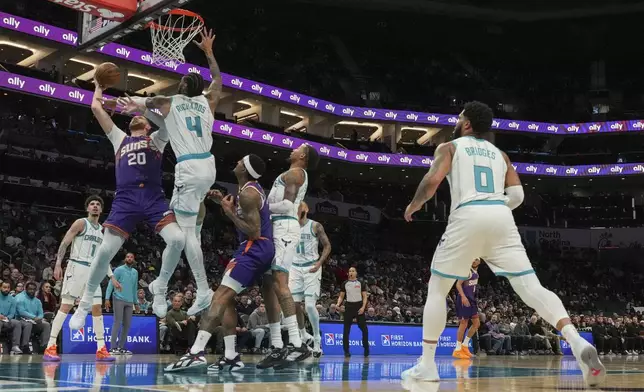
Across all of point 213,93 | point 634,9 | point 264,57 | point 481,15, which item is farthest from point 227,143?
point 213,93

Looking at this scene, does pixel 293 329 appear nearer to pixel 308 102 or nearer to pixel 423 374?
pixel 423 374

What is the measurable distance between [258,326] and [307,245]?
15.5 feet

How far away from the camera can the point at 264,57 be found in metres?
45.9

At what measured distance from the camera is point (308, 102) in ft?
142

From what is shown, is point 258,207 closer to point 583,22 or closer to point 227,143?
point 227,143

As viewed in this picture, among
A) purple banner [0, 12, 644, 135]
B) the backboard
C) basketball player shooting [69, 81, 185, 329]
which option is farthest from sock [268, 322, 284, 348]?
purple banner [0, 12, 644, 135]

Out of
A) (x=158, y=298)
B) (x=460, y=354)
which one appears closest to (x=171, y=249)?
(x=158, y=298)

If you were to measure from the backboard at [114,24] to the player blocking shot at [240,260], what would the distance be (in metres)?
4.18

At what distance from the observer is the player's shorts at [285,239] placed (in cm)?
968

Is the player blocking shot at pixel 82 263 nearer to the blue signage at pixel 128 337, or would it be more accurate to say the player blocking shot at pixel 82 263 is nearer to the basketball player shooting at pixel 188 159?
the basketball player shooting at pixel 188 159

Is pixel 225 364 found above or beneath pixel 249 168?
beneath

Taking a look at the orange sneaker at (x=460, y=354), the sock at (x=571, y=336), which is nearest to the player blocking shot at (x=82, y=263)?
the sock at (x=571, y=336)

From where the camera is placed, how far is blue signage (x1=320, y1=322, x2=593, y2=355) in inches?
742

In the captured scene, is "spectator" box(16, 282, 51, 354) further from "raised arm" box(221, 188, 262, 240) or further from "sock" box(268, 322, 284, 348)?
"raised arm" box(221, 188, 262, 240)
